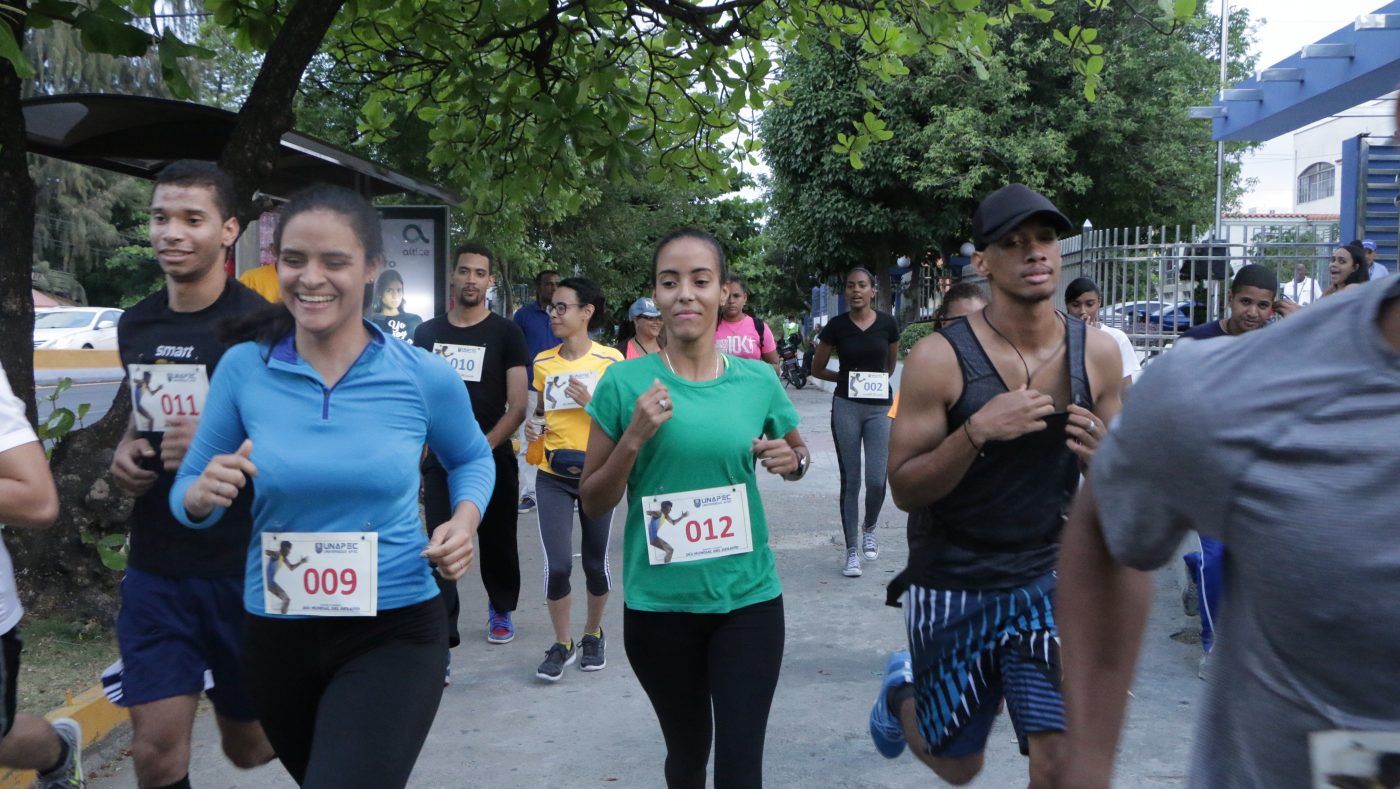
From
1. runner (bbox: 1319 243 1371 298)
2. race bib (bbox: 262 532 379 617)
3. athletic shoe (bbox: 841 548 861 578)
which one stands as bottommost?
athletic shoe (bbox: 841 548 861 578)

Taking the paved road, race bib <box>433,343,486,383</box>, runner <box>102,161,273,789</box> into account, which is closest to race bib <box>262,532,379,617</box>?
runner <box>102,161,273,789</box>

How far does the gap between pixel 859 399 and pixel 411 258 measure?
17.8ft

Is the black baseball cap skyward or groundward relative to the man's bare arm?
skyward

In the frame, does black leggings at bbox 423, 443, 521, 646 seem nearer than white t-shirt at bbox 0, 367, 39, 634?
No

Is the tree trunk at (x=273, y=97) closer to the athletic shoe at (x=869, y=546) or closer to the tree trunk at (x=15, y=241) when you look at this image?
the tree trunk at (x=15, y=241)

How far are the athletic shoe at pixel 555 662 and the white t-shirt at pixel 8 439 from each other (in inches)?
137

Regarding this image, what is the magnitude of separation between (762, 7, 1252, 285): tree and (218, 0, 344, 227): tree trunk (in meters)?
21.5

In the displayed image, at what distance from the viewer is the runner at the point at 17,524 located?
2.99 m

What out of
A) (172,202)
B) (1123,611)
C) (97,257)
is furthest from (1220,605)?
(97,257)

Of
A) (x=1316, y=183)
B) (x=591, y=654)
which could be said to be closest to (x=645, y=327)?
(x=591, y=654)

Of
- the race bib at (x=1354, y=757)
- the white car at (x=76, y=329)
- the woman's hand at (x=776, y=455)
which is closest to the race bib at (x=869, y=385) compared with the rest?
the woman's hand at (x=776, y=455)

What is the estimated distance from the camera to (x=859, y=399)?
8984mm

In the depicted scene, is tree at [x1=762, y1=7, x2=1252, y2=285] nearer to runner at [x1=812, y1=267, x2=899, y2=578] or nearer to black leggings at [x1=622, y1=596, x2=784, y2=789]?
runner at [x1=812, y1=267, x2=899, y2=578]

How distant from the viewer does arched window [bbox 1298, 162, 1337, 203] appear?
60531 mm
